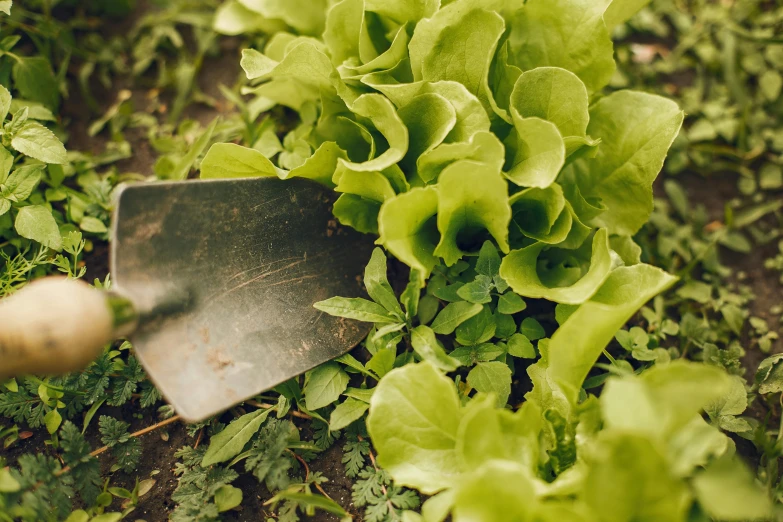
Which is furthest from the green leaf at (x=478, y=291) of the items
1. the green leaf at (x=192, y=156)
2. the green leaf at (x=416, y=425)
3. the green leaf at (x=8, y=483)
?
the green leaf at (x=8, y=483)

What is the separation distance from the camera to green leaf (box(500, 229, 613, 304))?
1068 millimetres

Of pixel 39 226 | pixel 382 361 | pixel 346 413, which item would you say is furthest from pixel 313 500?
pixel 39 226

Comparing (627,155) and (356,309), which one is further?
(627,155)

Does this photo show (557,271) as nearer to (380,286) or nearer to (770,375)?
(380,286)

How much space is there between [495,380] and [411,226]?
1.21 feet

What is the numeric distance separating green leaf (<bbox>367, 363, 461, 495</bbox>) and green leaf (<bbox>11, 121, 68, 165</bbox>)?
36.5 inches

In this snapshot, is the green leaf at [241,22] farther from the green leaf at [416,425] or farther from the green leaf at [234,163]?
the green leaf at [416,425]

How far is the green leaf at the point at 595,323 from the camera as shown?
0.97 m

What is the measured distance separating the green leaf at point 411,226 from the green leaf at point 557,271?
0.56 ft

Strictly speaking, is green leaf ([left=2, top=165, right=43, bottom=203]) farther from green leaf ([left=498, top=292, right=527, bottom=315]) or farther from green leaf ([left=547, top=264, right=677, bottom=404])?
green leaf ([left=547, top=264, right=677, bottom=404])

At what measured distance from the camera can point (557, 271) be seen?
4.23ft

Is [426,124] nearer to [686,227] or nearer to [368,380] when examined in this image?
[368,380]

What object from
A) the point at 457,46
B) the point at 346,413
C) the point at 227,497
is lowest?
the point at 227,497

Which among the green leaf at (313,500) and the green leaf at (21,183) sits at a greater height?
the green leaf at (21,183)
